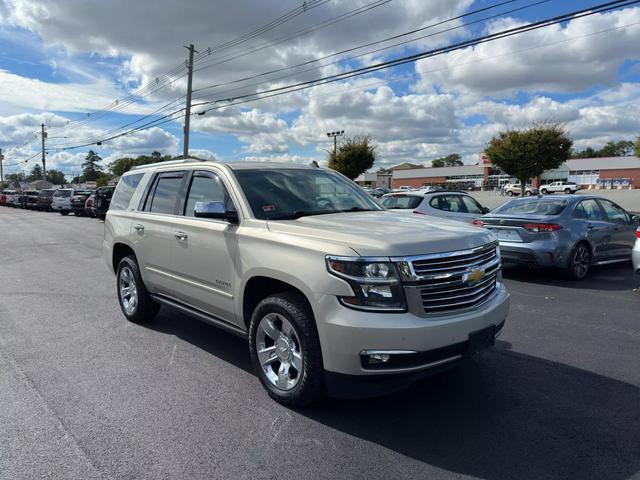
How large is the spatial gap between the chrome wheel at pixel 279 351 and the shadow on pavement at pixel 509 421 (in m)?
0.31

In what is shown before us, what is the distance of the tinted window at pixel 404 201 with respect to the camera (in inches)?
476

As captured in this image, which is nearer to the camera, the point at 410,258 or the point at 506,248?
the point at 410,258

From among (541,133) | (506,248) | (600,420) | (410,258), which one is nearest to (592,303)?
(506,248)

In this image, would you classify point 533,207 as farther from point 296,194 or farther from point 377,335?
point 377,335

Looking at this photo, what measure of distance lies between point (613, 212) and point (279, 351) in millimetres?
8819

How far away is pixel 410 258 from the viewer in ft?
10.9

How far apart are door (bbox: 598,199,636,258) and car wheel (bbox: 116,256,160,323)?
8473 mm

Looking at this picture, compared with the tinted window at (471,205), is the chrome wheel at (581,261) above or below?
below

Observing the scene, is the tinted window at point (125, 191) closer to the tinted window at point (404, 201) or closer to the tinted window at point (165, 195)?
the tinted window at point (165, 195)

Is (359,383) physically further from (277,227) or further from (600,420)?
(600,420)

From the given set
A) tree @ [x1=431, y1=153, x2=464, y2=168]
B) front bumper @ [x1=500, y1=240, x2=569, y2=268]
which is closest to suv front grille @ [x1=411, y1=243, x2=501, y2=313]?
front bumper @ [x1=500, y1=240, x2=569, y2=268]

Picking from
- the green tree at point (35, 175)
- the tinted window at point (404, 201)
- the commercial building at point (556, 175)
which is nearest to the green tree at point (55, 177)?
the green tree at point (35, 175)

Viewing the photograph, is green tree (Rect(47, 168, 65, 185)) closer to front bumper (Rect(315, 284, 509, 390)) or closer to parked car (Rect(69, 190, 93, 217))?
parked car (Rect(69, 190, 93, 217))

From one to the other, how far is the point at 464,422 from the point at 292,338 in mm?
1362
